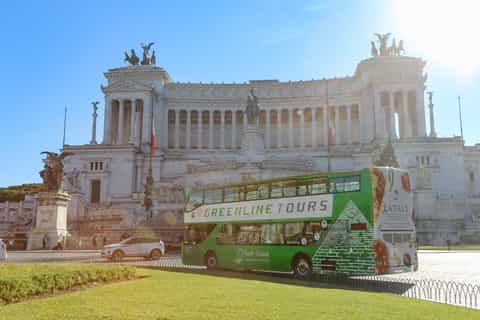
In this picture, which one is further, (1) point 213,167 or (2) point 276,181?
(1) point 213,167

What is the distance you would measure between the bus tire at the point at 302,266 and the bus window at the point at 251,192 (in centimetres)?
369

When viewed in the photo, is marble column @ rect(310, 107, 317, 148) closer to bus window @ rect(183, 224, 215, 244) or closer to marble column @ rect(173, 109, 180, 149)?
marble column @ rect(173, 109, 180, 149)

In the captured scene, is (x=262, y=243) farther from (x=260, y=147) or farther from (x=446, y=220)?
(x=260, y=147)

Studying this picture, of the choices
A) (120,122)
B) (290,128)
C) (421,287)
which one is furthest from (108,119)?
(421,287)

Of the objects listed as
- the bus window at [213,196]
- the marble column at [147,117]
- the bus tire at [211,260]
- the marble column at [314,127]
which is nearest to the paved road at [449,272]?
the bus tire at [211,260]

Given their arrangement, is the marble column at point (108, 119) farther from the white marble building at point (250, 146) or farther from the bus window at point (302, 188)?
the bus window at point (302, 188)

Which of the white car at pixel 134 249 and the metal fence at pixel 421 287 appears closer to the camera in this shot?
the metal fence at pixel 421 287

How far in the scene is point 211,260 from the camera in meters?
24.4

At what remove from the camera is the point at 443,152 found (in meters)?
67.2

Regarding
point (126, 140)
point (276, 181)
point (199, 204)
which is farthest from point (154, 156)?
point (276, 181)

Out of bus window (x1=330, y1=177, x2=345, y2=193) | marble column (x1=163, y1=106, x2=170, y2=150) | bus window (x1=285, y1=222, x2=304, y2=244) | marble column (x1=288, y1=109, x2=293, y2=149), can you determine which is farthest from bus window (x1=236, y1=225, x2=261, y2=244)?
marble column (x1=288, y1=109, x2=293, y2=149)

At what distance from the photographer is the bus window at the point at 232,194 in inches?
896

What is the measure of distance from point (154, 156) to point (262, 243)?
187 feet

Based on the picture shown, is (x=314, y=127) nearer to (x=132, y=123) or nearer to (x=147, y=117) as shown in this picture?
(x=147, y=117)
